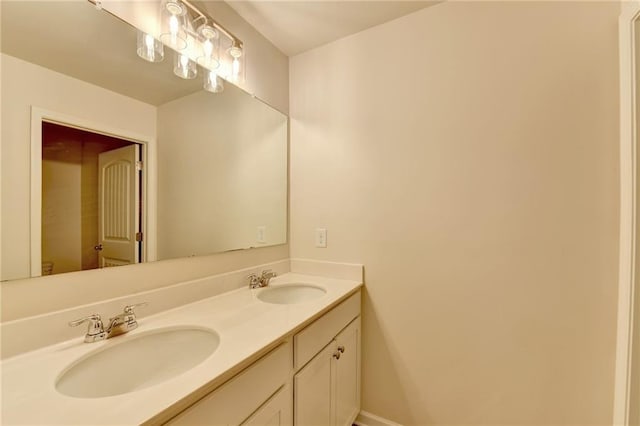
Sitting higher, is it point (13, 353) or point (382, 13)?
point (382, 13)

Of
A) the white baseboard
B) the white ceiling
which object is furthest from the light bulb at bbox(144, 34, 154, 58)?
the white baseboard

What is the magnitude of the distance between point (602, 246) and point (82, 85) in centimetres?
204

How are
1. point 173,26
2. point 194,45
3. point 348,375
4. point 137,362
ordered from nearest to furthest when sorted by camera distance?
point 137,362 → point 173,26 → point 194,45 → point 348,375

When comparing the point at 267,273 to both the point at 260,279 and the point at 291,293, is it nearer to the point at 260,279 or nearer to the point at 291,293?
→ the point at 260,279

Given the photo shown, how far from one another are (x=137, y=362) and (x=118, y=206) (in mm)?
555

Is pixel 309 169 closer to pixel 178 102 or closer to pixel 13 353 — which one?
pixel 178 102

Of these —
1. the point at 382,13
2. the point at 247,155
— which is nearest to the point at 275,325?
the point at 247,155

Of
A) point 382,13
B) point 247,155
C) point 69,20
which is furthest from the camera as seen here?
point 247,155

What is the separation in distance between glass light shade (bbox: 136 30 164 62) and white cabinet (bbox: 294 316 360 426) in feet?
4.54

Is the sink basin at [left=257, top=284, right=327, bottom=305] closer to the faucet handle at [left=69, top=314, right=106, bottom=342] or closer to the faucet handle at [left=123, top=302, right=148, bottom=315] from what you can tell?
the faucet handle at [left=123, top=302, right=148, bottom=315]

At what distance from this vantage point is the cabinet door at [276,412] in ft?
2.59

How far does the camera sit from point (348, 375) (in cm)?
137

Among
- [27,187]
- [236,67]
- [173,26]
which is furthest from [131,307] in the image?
[236,67]

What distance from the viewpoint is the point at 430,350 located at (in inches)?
53.3
